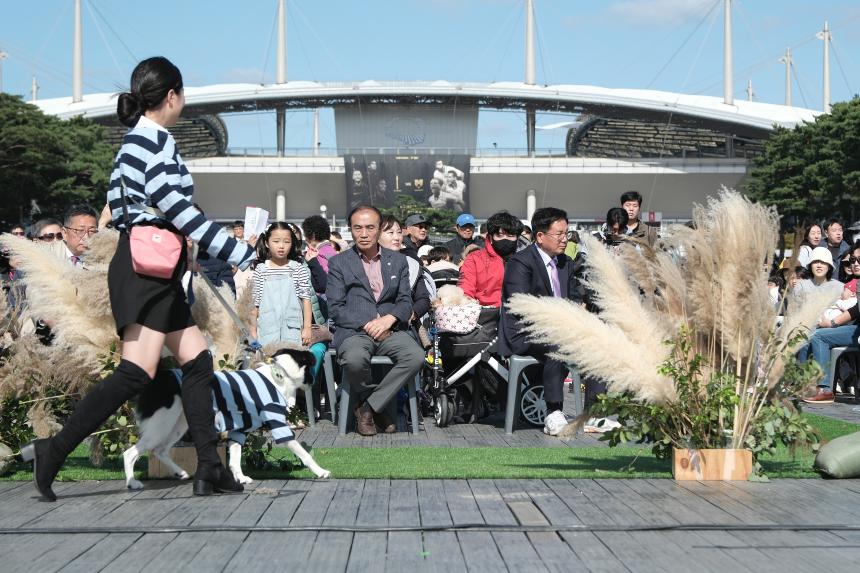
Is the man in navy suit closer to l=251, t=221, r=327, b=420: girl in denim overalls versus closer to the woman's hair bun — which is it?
l=251, t=221, r=327, b=420: girl in denim overalls

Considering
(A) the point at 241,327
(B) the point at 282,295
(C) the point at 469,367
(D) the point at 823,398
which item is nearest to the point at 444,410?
(C) the point at 469,367

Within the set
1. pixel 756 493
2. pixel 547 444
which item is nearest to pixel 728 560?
pixel 756 493

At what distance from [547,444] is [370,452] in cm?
157

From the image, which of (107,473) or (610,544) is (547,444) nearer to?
(107,473)

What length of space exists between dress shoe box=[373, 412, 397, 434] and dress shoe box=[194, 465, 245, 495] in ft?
14.3

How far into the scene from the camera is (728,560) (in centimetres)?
396

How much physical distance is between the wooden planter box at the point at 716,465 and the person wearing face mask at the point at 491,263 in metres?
4.87

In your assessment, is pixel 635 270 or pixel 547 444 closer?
pixel 635 270

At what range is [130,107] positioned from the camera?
Result: 17.8 ft

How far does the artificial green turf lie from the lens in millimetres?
6090

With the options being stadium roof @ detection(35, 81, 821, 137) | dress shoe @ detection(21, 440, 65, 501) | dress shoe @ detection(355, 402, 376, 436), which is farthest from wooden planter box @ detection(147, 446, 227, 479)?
stadium roof @ detection(35, 81, 821, 137)

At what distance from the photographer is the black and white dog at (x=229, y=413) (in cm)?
554

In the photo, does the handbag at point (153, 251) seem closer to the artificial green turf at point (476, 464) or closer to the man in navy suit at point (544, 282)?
the artificial green turf at point (476, 464)

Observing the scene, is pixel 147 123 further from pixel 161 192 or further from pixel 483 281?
pixel 483 281
